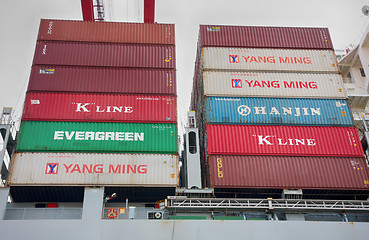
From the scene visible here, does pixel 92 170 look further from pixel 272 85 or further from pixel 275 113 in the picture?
pixel 272 85

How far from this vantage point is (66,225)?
55.6ft

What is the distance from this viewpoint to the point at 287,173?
67.1ft

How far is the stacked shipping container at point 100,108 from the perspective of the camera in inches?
776

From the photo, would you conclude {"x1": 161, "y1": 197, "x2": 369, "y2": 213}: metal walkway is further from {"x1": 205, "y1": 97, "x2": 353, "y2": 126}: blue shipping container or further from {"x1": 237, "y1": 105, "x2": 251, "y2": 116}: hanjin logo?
{"x1": 237, "y1": 105, "x2": 251, "y2": 116}: hanjin logo

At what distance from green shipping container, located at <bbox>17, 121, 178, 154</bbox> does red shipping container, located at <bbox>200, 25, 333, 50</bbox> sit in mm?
8592

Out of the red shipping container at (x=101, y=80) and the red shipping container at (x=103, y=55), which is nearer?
the red shipping container at (x=101, y=80)

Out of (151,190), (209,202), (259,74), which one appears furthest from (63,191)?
(259,74)

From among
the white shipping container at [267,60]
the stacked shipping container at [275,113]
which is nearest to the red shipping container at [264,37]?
the stacked shipping container at [275,113]

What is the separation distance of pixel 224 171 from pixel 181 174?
217 inches

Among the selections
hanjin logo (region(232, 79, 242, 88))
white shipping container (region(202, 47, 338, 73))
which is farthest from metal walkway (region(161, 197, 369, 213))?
white shipping container (region(202, 47, 338, 73))

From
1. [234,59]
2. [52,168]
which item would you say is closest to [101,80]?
[52,168]

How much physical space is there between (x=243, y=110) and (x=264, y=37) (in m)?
7.16

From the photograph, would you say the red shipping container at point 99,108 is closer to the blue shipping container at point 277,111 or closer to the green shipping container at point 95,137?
the green shipping container at point 95,137

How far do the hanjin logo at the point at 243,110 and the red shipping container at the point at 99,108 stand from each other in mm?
4223
